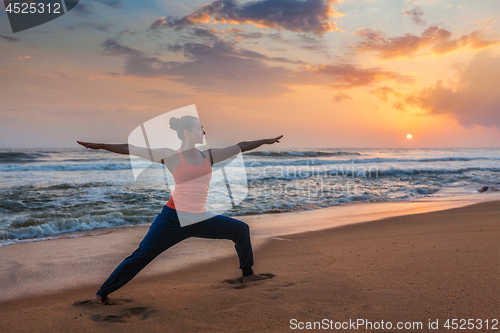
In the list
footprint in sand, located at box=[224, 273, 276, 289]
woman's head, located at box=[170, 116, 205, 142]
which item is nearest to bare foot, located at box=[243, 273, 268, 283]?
footprint in sand, located at box=[224, 273, 276, 289]

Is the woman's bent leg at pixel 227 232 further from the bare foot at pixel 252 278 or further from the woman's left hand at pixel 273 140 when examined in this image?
the woman's left hand at pixel 273 140

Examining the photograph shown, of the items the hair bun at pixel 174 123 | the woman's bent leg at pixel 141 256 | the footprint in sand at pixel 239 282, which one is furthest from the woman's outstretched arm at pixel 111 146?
the footprint in sand at pixel 239 282

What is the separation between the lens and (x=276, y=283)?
3.54 m

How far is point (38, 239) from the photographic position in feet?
20.9

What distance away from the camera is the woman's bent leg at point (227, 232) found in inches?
132

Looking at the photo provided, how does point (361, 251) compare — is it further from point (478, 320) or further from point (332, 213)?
point (332, 213)

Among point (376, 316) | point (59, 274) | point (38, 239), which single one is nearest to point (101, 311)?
point (59, 274)

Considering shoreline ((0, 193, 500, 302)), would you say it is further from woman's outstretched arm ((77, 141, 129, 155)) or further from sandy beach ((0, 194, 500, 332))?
woman's outstretched arm ((77, 141, 129, 155))

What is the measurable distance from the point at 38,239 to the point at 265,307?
5.53 metres

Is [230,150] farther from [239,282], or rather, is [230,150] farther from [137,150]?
[239,282]

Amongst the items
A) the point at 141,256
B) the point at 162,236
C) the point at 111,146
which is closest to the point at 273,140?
the point at 162,236

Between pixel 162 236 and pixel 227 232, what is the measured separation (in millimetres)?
683

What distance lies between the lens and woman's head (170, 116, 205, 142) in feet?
11.0

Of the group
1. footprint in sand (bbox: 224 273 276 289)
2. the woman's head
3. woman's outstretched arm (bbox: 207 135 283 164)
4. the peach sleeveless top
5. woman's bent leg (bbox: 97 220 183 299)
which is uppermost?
the woman's head
